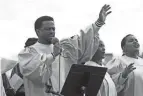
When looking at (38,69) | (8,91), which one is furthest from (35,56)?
(8,91)

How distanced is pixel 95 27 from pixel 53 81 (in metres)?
1.00

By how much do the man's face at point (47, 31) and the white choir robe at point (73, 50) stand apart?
19 centimetres

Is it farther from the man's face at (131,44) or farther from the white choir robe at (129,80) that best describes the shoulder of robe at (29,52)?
the man's face at (131,44)

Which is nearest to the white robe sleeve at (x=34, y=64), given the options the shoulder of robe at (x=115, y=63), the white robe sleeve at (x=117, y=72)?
the white robe sleeve at (x=117, y=72)

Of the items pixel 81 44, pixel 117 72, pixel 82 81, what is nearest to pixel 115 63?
pixel 117 72

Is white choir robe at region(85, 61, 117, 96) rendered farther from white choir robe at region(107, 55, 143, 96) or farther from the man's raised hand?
the man's raised hand

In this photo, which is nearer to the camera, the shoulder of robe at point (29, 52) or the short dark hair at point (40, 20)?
the shoulder of robe at point (29, 52)

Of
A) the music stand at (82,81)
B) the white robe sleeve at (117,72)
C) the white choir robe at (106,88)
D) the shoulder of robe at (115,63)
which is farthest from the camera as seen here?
the shoulder of robe at (115,63)

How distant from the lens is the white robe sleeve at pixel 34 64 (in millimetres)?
5488

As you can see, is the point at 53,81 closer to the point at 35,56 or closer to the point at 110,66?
the point at 35,56

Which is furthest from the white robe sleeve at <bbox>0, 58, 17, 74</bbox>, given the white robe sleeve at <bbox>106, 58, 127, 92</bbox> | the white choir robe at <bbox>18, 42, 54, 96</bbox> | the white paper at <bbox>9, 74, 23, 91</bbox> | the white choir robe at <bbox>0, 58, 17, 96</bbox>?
the white robe sleeve at <bbox>106, 58, 127, 92</bbox>

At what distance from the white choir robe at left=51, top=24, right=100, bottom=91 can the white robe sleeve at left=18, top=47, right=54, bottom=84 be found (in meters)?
0.36

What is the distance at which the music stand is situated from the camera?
516 centimetres

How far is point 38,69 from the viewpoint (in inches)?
217
